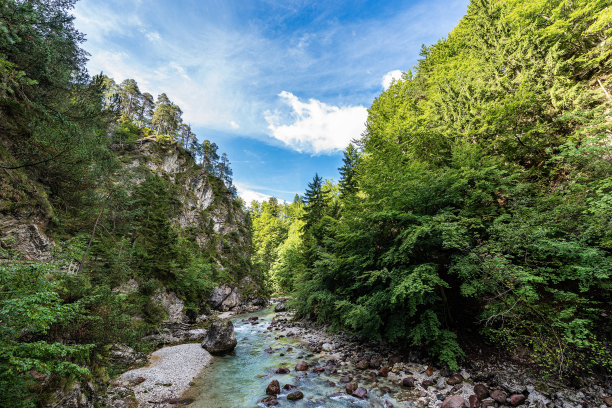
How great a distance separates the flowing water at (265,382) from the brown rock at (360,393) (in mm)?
158

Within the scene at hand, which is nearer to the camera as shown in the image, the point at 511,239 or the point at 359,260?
the point at 511,239

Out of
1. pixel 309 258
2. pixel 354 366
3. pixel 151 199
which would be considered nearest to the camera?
pixel 354 366

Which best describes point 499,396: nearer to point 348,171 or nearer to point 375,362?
point 375,362

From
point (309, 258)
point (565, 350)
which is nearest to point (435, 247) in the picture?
point (565, 350)

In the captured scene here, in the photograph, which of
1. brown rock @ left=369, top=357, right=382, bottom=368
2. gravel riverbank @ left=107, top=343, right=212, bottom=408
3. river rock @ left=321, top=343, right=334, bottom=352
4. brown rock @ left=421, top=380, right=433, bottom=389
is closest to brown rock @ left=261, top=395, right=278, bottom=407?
gravel riverbank @ left=107, top=343, right=212, bottom=408

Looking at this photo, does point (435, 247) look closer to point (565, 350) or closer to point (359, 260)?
point (359, 260)

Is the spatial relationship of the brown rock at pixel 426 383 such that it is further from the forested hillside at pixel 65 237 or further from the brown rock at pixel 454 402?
the forested hillside at pixel 65 237

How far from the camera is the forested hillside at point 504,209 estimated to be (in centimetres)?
691

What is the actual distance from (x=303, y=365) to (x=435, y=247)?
8.70 meters

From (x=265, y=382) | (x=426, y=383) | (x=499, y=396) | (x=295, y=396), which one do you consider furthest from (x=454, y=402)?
(x=265, y=382)

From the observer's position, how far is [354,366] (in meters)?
11.0

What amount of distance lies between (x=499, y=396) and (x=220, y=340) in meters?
13.8

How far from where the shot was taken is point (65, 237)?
11562 millimetres

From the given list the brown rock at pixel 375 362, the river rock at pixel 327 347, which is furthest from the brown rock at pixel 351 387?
the river rock at pixel 327 347
